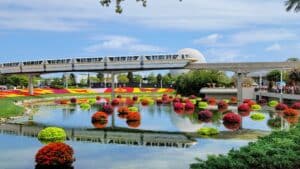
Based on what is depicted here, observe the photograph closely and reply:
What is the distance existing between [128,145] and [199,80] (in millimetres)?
70065

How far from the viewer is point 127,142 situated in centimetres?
2730

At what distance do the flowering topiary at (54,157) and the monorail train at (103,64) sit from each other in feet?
172

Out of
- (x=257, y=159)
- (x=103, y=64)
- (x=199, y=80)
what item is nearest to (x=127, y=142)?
(x=257, y=159)

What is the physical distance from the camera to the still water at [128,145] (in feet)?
67.6

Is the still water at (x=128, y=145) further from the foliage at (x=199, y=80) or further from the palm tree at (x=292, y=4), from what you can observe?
the foliage at (x=199, y=80)

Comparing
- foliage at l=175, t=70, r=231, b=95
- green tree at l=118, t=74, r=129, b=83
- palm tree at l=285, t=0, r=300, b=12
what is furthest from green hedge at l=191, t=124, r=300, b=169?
green tree at l=118, t=74, r=129, b=83

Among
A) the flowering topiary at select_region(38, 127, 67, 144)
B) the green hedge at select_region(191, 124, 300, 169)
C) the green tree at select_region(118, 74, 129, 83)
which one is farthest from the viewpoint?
the green tree at select_region(118, 74, 129, 83)

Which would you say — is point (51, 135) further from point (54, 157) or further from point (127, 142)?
point (54, 157)

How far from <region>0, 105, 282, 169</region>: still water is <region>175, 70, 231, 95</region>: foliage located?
5578cm

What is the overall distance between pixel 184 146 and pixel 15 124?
52.7ft

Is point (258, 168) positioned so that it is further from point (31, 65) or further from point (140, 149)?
point (31, 65)

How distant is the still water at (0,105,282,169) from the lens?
67.6 ft

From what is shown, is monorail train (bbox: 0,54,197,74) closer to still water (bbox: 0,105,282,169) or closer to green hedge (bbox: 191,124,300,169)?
still water (bbox: 0,105,282,169)

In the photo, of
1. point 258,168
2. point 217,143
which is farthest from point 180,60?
point 258,168
